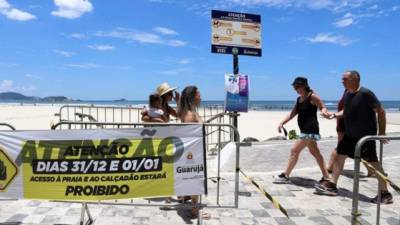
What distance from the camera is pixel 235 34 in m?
9.24

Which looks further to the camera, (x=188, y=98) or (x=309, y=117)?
(x=309, y=117)

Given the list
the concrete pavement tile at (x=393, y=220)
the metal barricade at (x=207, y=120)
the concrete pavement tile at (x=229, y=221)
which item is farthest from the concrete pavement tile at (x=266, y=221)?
the concrete pavement tile at (x=393, y=220)

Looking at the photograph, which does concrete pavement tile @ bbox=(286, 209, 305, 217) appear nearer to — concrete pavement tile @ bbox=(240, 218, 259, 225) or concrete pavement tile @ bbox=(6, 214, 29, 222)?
concrete pavement tile @ bbox=(240, 218, 259, 225)

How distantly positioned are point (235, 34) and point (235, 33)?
2 cm

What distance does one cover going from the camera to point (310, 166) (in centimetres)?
918

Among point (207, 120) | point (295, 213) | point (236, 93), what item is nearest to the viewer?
point (295, 213)

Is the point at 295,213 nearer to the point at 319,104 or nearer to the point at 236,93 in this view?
the point at 319,104

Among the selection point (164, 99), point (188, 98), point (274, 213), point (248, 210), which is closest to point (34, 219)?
point (164, 99)

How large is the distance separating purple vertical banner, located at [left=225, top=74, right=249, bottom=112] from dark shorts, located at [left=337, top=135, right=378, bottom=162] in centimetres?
260

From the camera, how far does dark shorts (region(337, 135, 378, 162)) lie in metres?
6.27

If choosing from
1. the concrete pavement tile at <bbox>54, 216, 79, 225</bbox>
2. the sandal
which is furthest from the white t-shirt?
the concrete pavement tile at <bbox>54, 216, 79, 225</bbox>

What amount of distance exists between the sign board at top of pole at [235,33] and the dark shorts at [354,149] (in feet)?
10.9

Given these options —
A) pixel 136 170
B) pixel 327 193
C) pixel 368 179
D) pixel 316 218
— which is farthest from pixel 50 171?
pixel 368 179

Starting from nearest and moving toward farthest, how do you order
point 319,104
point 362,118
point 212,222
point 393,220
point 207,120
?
point 212,222
point 393,220
point 362,118
point 319,104
point 207,120
